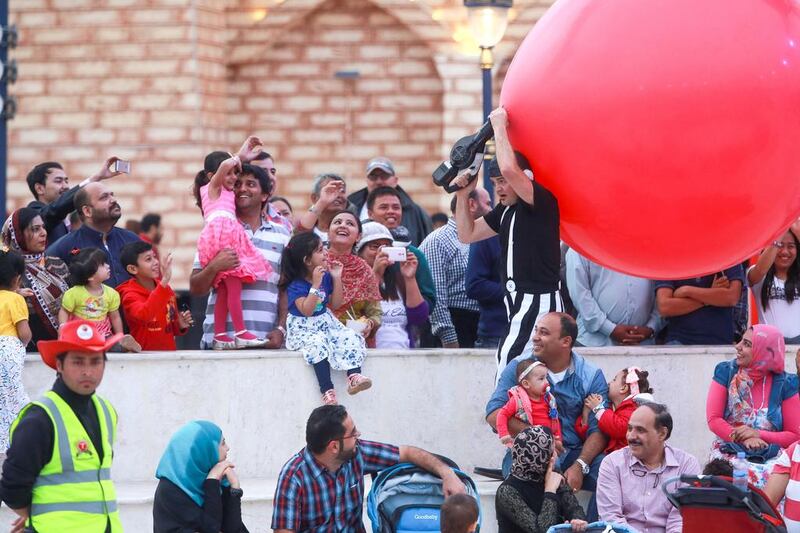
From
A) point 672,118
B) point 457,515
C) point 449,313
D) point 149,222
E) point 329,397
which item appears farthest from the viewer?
point 149,222

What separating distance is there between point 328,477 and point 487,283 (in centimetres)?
250

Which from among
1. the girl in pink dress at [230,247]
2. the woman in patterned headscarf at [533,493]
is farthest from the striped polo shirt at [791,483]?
the girl in pink dress at [230,247]

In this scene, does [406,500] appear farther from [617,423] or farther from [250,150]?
[250,150]

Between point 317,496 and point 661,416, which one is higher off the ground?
point 661,416

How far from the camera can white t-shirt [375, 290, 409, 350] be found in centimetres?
992

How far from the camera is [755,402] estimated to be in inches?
352

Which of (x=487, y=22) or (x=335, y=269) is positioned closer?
(x=335, y=269)

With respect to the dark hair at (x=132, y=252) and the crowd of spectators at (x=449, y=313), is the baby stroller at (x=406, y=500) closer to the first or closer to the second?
the crowd of spectators at (x=449, y=313)

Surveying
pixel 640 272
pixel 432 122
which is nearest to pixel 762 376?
pixel 640 272

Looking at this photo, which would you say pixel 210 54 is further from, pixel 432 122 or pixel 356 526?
pixel 356 526

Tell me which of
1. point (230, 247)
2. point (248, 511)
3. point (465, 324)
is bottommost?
point (248, 511)

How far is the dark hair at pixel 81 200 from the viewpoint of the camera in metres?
9.66

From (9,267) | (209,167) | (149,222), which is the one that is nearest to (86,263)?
(9,267)

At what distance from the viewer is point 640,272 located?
24.0ft
